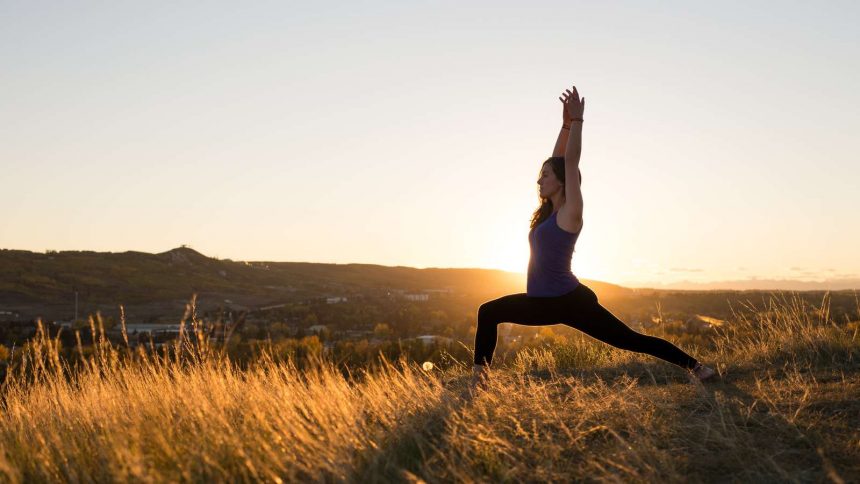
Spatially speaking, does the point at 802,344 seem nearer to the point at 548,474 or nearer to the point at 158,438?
the point at 548,474

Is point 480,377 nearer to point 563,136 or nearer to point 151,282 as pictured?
point 563,136

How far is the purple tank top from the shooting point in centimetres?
514

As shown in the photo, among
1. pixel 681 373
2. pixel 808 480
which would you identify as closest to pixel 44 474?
pixel 808 480

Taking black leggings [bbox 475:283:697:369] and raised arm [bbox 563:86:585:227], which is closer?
raised arm [bbox 563:86:585:227]

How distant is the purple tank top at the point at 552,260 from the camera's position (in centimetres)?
514

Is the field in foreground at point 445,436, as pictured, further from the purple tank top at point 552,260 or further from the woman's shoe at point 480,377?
the purple tank top at point 552,260

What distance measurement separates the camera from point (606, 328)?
17.4ft

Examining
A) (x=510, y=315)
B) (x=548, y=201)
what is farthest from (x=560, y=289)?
(x=548, y=201)

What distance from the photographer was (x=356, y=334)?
25609mm

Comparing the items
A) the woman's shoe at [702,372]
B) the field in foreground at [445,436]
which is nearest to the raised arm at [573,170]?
the field in foreground at [445,436]

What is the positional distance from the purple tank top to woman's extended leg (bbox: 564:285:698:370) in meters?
0.12

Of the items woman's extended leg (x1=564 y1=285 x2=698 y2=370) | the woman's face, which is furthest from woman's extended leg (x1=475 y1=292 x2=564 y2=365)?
the woman's face

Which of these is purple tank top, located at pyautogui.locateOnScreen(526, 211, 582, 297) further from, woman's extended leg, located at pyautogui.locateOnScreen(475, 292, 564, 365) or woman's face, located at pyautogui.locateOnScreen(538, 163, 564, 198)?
woman's face, located at pyautogui.locateOnScreen(538, 163, 564, 198)

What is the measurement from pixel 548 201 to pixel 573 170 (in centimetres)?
57
